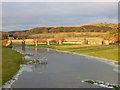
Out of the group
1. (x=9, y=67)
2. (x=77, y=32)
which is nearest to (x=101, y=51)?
(x=9, y=67)

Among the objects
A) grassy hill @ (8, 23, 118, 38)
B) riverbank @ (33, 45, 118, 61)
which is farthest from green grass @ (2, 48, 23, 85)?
grassy hill @ (8, 23, 118, 38)

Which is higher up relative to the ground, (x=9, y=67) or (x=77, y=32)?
(x=77, y=32)

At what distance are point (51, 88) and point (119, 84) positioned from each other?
6.16m

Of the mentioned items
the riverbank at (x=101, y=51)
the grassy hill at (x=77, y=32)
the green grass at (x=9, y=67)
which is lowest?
the green grass at (x=9, y=67)

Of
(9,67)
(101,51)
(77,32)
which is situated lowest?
(9,67)

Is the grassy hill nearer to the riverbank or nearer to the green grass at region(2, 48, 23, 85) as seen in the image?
the riverbank

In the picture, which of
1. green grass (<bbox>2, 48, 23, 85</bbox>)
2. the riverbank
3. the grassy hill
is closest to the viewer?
green grass (<bbox>2, 48, 23, 85</bbox>)

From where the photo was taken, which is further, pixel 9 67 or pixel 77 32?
pixel 77 32

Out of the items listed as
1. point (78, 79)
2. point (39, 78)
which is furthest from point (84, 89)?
point (39, 78)

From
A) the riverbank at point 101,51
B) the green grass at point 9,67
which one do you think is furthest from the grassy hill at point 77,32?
the green grass at point 9,67

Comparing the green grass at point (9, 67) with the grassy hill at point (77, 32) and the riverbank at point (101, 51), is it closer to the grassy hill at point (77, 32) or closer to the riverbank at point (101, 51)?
the riverbank at point (101, 51)

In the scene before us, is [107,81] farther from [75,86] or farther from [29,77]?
[29,77]

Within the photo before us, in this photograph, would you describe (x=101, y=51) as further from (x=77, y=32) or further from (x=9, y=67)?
(x=77, y=32)

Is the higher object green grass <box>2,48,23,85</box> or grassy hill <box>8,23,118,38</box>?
grassy hill <box>8,23,118,38</box>
